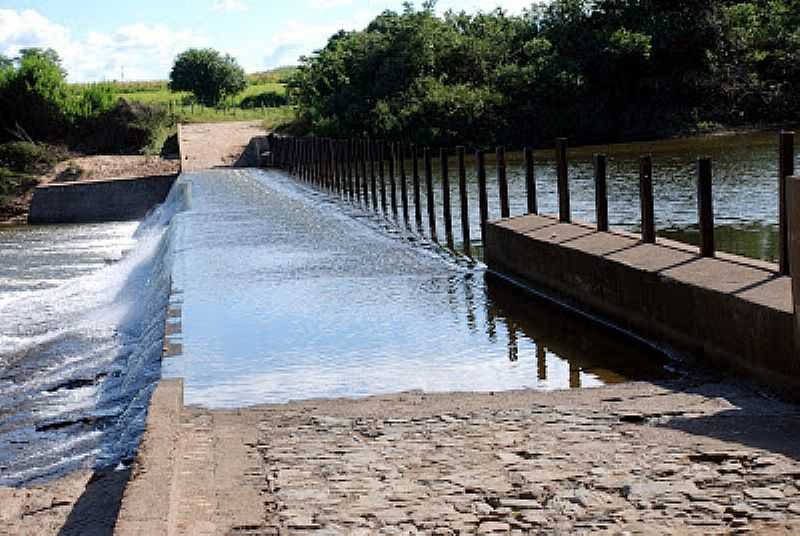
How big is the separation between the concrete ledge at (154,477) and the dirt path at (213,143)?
41749 millimetres

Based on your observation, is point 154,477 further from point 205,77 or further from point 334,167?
point 205,77

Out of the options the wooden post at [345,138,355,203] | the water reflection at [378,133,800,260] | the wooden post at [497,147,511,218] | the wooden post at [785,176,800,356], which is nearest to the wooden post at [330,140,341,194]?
the wooden post at [345,138,355,203]

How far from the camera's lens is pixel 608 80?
161ft

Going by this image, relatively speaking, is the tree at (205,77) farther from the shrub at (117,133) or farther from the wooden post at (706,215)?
the wooden post at (706,215)

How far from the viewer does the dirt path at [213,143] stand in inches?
1981

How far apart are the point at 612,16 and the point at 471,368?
42.3 metres

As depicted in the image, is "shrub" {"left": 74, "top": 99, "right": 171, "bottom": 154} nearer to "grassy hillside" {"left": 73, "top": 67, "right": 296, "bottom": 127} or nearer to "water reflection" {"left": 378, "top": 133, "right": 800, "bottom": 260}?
"grassy hillside" {"left": 73, "top": 67, "right": 296, "bottom": 127}

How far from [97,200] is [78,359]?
1270 inches

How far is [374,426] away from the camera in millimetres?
7551

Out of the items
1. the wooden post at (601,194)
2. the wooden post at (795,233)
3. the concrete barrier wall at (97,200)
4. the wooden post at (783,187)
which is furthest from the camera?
the concrete barrier wall at (97,200)

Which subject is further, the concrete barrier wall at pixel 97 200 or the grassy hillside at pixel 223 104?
the grassy hillside at pixel 223 104

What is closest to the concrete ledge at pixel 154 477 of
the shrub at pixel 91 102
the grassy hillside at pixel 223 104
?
the shrub at pixel 91 102

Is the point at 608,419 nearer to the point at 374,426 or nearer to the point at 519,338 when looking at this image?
the point at 374,426

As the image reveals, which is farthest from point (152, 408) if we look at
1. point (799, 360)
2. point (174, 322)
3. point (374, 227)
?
point (374, 227)
